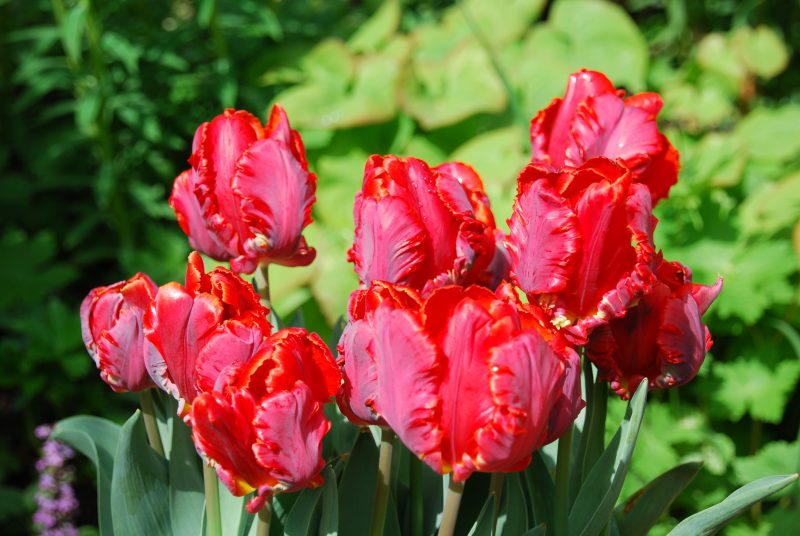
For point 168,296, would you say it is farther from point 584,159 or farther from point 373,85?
point 373,85

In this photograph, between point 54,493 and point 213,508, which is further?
point 54,493

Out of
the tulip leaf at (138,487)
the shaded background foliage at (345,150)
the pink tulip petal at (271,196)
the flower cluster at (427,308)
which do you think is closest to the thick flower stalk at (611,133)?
the flower cluster at (427,308)

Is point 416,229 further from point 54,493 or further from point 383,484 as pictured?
point 54,493

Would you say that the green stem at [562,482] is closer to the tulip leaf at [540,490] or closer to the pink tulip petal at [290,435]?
the tulip leaf at [540,490]

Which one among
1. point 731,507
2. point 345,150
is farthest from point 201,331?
point 345,150

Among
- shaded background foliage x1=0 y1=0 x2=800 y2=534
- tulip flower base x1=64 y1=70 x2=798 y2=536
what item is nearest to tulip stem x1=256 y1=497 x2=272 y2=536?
tulip flower base x1=64 y1=70 x2=798 y2=536

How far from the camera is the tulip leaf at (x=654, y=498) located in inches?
34.2

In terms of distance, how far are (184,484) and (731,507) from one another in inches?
18.4

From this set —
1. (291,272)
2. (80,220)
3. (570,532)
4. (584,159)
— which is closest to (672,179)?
(584,159)

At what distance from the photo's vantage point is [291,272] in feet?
7.26

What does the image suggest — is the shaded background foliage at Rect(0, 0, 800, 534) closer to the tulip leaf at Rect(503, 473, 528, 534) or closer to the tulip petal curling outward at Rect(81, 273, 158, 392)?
the tulip leaf at Rect(503, 473, 528, 534)

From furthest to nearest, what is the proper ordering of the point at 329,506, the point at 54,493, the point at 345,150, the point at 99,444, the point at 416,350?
the point at 345,150 → the point at 54,493 → the point at 99,444 → the point at 329,506 → the point at 416,350

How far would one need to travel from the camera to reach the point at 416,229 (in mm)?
716

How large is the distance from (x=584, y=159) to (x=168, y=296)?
1.22 feet
